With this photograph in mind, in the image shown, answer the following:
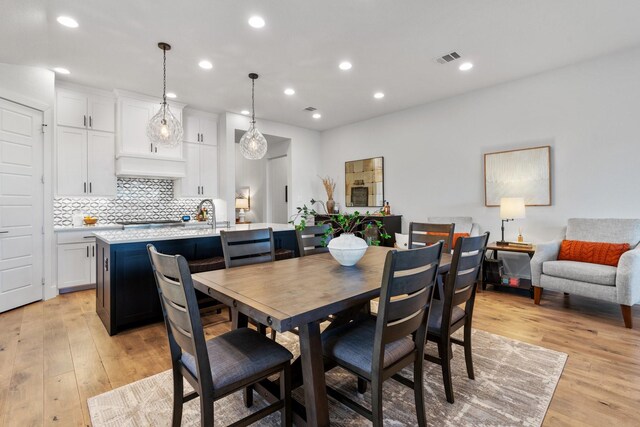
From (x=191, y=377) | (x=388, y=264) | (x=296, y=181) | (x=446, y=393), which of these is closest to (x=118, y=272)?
(x=191, y=377)

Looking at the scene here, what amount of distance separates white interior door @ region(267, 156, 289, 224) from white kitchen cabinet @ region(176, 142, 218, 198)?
1663 millimetres

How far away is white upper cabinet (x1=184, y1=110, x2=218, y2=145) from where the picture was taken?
5379 mm

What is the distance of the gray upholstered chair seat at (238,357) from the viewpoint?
1.28 meters

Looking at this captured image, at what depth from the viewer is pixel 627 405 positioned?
176 centimetres

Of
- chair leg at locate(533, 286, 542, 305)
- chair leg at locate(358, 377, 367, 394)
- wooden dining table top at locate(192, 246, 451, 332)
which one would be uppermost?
wooden dining table top at locate(192, 246, 451, 332)

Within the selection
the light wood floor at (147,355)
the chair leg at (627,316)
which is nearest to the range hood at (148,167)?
the light wood floor at (147,355)

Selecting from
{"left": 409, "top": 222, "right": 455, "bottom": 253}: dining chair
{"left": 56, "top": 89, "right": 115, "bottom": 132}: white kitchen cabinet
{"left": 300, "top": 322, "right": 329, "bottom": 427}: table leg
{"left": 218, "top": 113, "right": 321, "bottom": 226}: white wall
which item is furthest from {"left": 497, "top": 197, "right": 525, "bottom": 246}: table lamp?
{"left": 56, "top": 89, "right": 115, "bottom": 132}: white kitchen cabinet

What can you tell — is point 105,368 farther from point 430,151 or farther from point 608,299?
point 430,151

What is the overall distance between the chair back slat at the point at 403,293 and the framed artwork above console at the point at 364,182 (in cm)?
446

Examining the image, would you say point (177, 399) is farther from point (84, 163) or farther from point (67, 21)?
point (84, 163)

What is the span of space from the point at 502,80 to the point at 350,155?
2.94m

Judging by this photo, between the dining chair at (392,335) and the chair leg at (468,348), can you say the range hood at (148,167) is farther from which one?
the chair leg at (468,348)

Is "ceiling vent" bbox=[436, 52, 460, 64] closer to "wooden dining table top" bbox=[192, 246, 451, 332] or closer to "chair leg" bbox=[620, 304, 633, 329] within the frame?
"wooden dining table top" bbox=[192, 246, 451, 332]

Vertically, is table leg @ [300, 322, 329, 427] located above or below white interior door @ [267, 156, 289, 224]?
below
